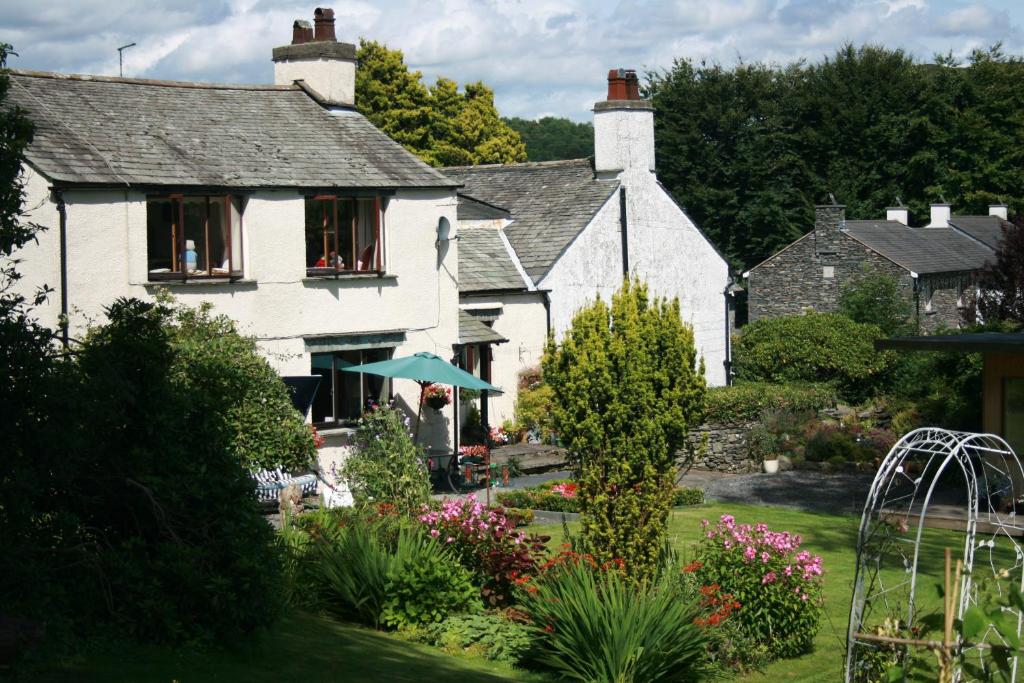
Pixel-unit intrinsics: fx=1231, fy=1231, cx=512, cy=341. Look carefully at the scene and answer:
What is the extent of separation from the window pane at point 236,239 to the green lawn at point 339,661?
10.8 m

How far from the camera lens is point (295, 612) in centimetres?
1327

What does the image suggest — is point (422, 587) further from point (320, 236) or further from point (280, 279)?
point (320, 236)

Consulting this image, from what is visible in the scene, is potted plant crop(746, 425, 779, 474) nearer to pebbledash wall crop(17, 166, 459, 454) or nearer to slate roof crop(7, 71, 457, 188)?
pebbledash wall crop(17, 166, 459, 454)

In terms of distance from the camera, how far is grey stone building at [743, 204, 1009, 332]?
43.1 m

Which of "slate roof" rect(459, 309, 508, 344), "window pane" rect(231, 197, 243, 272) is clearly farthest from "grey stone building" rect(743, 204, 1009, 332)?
"window pane" rect(231, 197, 243, 272)

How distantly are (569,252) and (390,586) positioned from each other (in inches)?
768

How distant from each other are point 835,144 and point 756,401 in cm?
3307

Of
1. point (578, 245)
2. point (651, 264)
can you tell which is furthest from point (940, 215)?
point (578, 245)

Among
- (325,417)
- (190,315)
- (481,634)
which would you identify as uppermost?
(190,315)

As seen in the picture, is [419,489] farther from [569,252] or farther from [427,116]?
[427,116]

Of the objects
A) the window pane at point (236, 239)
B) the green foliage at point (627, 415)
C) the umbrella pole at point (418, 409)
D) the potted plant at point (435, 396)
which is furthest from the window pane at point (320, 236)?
the green foliage at point (627, 415)

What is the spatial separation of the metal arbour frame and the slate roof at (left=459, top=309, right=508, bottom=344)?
9.36 meters

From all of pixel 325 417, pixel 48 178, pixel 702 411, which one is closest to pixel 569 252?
pixel 325 417

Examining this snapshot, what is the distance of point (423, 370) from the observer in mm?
24000
